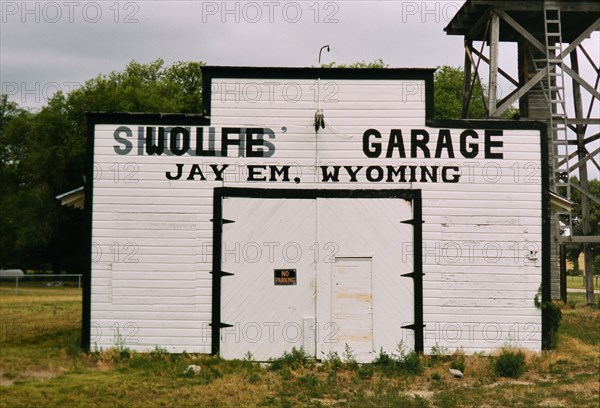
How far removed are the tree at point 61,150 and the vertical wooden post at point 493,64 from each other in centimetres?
3196

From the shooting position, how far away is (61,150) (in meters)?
51.6

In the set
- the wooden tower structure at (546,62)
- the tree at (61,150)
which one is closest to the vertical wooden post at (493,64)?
the wooden tower structure at (546,62)

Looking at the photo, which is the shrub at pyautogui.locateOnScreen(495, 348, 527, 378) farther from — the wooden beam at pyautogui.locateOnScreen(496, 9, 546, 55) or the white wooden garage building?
the wooden beam at pyautogui.locateOnScreen(496, 9, 546, 55)

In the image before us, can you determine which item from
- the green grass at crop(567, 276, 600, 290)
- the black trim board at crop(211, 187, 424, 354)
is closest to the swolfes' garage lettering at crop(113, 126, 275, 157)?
the black trim board at crop(211, 187, 424, 354)

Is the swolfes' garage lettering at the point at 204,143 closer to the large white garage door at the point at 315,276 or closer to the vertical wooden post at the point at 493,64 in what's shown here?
the large white garage door at the point at 315,276

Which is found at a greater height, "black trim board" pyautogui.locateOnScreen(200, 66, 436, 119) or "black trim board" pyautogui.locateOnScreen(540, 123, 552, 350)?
"black trim board" pyautogui.locateOnScreen(200, 66, 436, 119)

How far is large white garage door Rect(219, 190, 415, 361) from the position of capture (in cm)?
1499

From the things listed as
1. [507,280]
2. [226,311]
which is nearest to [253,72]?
[226,311]

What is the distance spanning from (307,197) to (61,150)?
41.0 metres

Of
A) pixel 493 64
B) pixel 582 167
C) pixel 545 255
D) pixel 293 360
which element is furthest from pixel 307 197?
pixel 582 167

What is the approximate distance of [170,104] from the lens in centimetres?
5047

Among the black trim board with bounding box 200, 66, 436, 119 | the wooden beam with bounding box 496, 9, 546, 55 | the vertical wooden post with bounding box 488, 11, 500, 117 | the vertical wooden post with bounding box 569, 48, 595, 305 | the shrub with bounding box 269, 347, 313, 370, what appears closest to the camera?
the shrub with bounding box 269, 347, 313, 370

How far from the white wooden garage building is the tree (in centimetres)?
3475

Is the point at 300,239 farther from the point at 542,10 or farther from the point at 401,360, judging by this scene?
the point at 542,10
